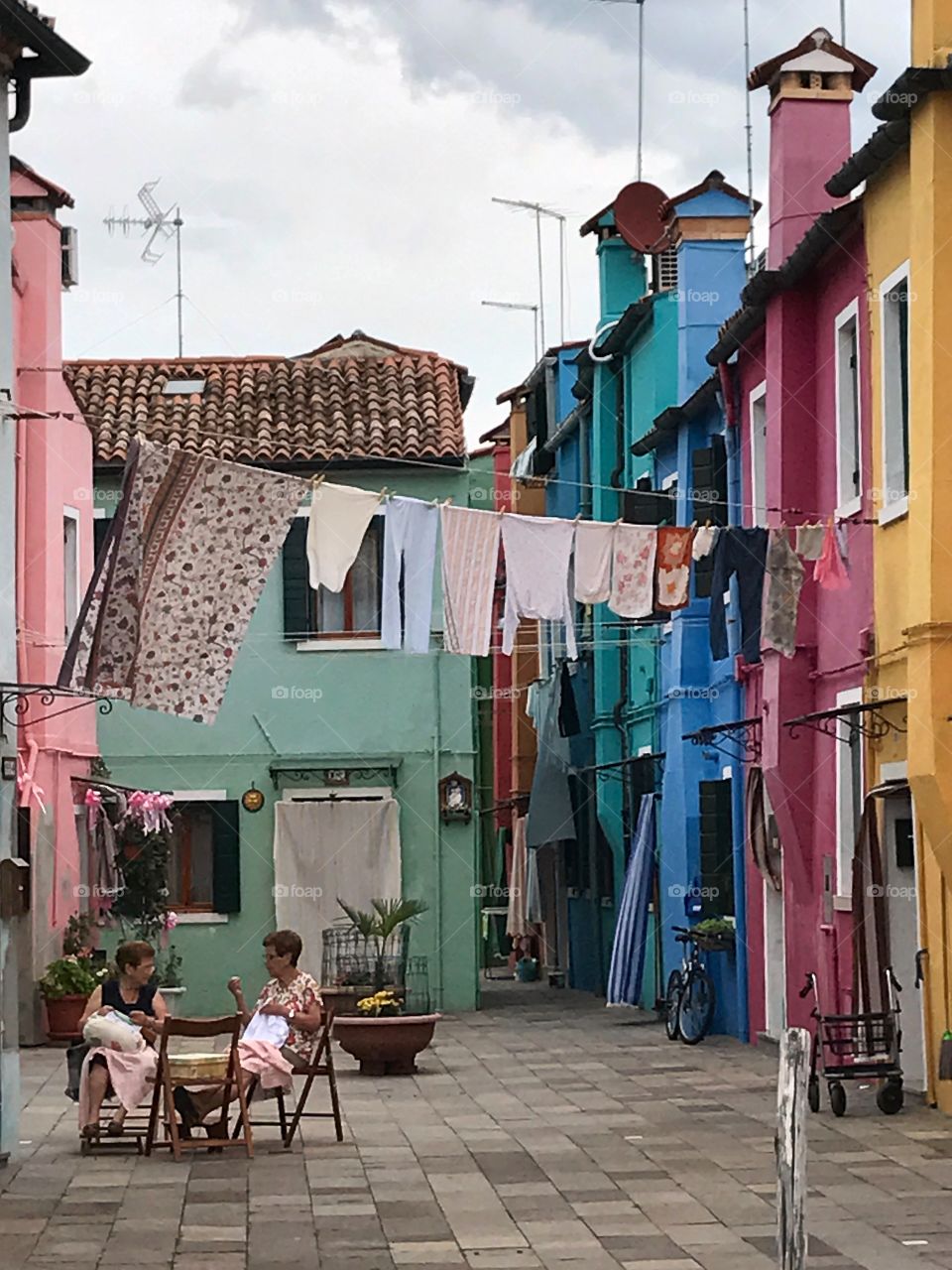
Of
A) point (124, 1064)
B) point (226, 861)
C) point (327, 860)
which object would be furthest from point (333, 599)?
point (124, 1064)

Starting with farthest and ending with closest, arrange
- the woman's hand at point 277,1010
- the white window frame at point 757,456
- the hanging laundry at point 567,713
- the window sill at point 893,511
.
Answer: the hanging laundry at point 567,713
the white window frame at point 757,456
the window sill at point 893,511
the woman's hand at point 277,1010

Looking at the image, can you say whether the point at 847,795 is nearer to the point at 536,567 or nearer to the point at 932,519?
the point at 932,519

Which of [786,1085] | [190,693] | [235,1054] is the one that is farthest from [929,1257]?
[190,693]

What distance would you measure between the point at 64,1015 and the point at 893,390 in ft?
35.7

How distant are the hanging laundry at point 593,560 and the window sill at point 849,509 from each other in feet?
7.57

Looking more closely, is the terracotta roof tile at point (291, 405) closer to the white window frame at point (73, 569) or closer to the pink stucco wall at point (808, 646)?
the white window frame at point (73, 569)

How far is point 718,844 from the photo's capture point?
74.6 ft

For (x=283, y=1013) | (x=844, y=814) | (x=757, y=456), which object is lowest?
(x=283, y=1013)

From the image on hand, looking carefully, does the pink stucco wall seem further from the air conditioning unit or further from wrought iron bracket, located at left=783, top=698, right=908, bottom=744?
the air conditioning unit

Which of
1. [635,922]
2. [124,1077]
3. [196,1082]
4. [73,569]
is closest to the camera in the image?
[196,1082]

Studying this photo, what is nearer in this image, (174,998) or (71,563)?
(71,563)

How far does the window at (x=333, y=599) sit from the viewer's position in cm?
2683

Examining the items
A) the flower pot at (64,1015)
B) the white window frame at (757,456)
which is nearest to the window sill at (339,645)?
→ the flower pot at (64,1015)

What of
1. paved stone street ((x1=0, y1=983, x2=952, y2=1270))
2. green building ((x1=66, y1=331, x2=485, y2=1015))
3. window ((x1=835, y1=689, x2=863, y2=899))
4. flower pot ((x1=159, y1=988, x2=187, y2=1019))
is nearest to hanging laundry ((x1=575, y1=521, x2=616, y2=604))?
window ((x1=835, y1=689, x2=863, y2=899))
